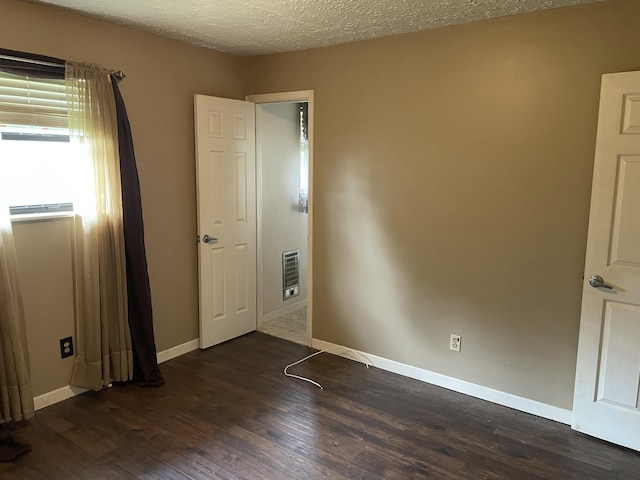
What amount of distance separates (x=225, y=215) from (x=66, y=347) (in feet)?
5.00

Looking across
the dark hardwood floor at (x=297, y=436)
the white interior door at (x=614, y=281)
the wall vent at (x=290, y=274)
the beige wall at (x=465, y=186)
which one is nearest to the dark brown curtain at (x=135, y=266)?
the dark hardwood floor at (x=297, y=436)

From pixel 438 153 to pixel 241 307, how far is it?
2177 millimetres

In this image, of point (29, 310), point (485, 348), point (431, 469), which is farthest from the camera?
point (485, 348)

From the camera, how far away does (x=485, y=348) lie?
3.05 meters

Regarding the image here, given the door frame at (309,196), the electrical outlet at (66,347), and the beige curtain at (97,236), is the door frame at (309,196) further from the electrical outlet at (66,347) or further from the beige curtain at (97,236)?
the electrical outlet at (66,347)

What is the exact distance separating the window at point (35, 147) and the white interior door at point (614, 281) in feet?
10.1

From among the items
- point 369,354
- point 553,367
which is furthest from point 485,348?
point 369,354

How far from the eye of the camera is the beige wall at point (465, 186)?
2.64m

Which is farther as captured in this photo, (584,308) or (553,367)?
(553,367)

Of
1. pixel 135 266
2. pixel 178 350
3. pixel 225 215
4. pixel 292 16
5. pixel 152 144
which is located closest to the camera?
pixel 292 16

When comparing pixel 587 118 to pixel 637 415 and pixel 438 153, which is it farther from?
pixel 637 415

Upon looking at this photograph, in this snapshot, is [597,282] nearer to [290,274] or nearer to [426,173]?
[426,173]

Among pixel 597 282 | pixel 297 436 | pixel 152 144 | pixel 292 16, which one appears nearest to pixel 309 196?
pixel 152 144

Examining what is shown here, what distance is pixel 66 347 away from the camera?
2.96m
